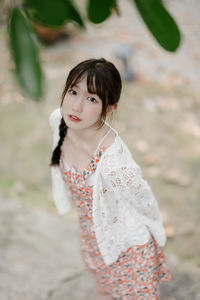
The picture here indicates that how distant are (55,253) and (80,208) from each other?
856mm

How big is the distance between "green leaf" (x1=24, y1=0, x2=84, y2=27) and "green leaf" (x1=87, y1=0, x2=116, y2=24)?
37 millimetres

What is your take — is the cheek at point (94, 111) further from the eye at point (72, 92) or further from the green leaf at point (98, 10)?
the green leaf at point (98, 10)

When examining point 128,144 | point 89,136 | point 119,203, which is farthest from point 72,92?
point 128,144

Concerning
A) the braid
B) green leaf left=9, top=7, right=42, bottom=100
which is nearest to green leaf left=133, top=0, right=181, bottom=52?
green leaf left=9, top=7, right=42, bottom=100

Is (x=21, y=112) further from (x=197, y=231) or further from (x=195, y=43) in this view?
(x=195, y=43)

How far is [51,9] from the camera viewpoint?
555mm

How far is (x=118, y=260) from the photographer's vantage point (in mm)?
1603

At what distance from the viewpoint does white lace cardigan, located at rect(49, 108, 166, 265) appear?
1.34 meters

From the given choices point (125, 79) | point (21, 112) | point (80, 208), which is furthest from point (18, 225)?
point (125, 79)

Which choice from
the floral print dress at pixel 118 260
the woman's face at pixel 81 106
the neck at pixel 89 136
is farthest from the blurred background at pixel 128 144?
the floral print dress at pixel 118 260

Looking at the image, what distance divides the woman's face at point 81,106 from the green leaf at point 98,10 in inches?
23.9

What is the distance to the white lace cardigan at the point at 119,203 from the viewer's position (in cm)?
134

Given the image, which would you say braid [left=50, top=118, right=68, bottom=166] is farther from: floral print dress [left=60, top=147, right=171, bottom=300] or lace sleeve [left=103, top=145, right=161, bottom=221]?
lace sleeve [left=103, top=145, right=161, bottom=221]

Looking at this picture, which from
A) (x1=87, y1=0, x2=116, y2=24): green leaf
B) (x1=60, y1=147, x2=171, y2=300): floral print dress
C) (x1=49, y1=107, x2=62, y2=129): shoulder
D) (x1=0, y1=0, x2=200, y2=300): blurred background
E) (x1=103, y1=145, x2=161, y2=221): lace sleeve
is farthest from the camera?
(x1=0, y1=0, x2=200, y2=300): blurred background
